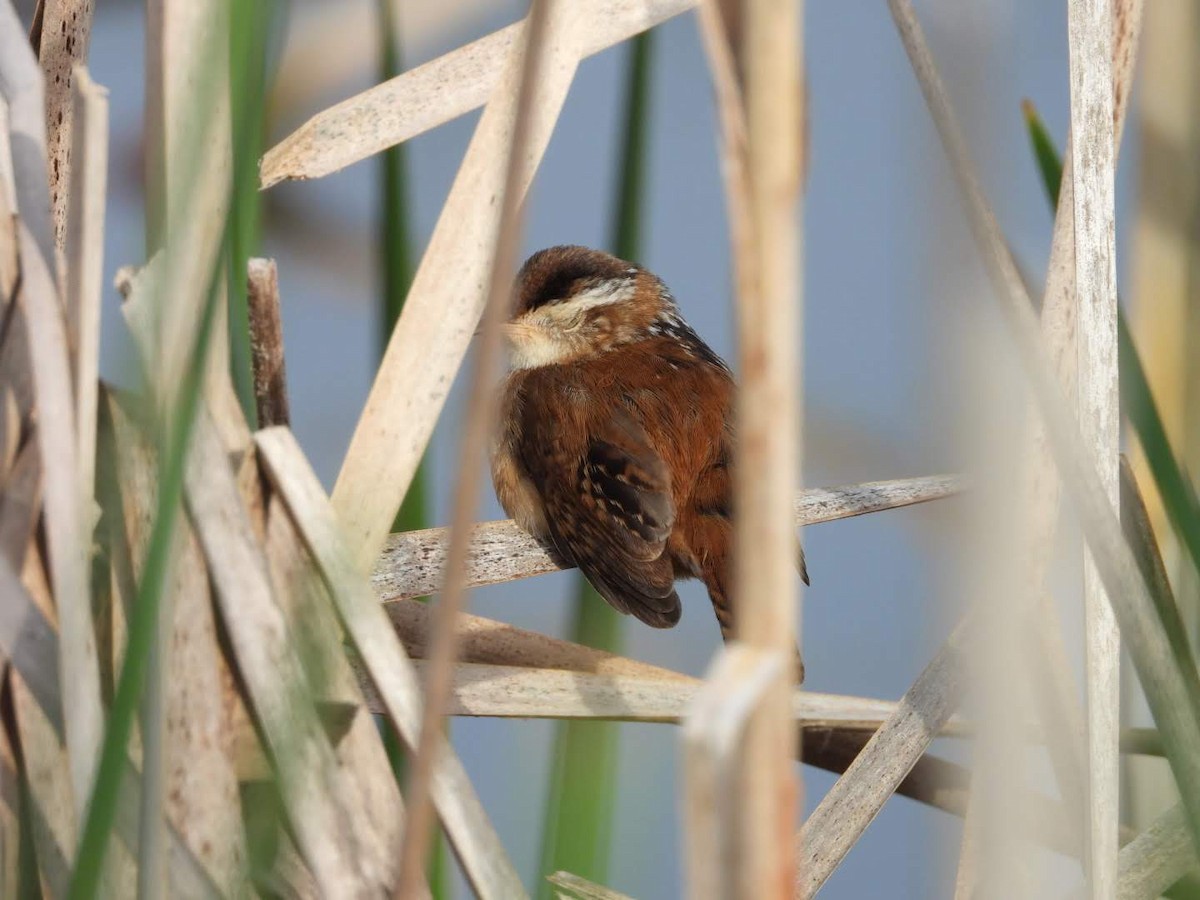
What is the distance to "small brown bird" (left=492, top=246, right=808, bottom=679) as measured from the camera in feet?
7.74

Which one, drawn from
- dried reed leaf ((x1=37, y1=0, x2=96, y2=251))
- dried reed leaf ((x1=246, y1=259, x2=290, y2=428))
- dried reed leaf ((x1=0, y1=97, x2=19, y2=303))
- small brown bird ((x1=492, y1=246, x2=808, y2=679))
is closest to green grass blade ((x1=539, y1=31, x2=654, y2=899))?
small brown bird ((x1=492, y1=246, x2=808, y2=679))

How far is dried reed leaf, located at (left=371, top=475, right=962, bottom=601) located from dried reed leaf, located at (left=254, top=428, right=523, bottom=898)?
67 centimetres

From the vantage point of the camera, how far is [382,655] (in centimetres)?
112

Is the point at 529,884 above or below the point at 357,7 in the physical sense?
below

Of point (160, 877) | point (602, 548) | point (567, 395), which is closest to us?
point (160, 877)

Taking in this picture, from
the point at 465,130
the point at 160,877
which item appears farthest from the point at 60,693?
the point at 465,130

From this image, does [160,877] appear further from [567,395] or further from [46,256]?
[567,395]

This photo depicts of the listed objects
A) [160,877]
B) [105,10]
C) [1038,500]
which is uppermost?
[105,10]

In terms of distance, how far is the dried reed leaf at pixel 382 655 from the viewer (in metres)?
1.10

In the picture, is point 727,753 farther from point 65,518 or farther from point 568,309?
point 568,309

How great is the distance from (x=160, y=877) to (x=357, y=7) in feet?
5.25

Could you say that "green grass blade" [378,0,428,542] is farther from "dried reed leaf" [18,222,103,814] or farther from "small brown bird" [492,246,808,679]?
"small brown bird" [492,246,808,679]

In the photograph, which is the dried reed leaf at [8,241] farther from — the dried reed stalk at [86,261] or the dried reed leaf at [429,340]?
the dried reed leaf at [429,340]

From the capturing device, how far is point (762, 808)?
73 centimetres
